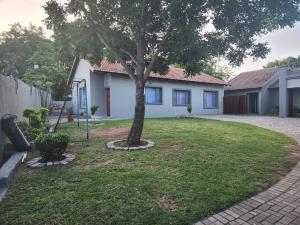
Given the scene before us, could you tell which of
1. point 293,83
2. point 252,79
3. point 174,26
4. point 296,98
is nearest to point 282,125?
point 293,83

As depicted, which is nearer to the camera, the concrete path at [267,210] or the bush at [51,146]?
the concrete path at [267,210]

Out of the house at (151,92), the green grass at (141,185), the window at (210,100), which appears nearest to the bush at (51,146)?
the green grass at (141,185)

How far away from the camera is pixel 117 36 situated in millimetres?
7941

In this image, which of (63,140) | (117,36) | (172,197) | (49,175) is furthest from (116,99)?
(172,197)

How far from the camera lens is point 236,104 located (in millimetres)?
23344

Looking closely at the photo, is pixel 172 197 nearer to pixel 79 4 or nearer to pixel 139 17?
pixel 139 17

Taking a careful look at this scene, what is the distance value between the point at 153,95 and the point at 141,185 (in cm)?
1464

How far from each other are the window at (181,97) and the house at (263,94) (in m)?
5.42

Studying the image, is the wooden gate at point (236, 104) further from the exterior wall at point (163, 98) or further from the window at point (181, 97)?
the window at point (181, 97)

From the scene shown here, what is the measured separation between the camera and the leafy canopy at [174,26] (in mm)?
5859

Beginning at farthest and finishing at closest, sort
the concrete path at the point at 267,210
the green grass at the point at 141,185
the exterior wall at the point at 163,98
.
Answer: the exterior wall at the point at 163,98 → the green grass at the point at 141,185 → the concrete path at the point at 267,210

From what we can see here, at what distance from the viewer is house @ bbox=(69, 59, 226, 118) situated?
1669 centimetres

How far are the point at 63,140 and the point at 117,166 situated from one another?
1498mm

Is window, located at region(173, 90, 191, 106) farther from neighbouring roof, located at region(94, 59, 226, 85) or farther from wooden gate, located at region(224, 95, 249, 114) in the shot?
wooden gate, located at region(224, 95, 249, 114)
